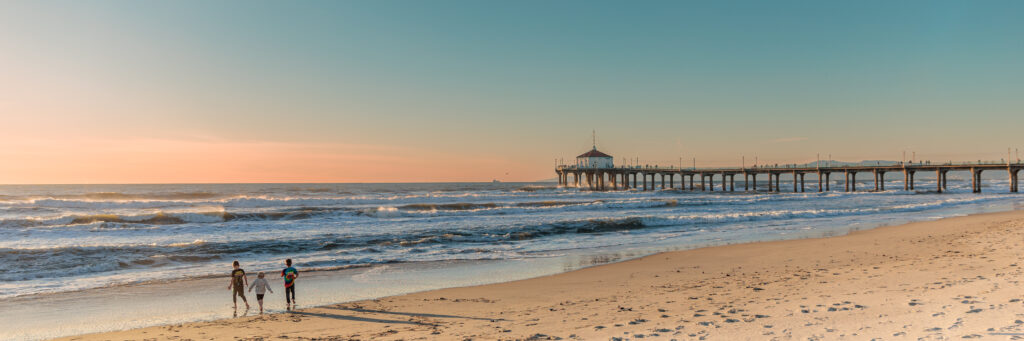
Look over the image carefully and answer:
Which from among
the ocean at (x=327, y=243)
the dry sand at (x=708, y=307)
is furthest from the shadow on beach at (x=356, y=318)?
the ocean at (x=327, y=243)

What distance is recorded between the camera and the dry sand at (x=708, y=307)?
6.89 m

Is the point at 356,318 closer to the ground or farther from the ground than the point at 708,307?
closer to the ground

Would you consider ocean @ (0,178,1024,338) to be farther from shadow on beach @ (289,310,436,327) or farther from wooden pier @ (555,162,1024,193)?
wooden pier @ (555,162,1024,193)

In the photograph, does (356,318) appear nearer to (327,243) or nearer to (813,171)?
(327,243)

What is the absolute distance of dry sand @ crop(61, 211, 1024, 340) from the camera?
271 inches

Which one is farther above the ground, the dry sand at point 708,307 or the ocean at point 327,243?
the dry sand at point 708,307

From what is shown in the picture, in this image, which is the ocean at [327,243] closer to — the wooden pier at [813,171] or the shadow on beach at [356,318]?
the shadow on beach at [356,318]

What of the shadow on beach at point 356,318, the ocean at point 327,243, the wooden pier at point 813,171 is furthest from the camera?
the wooden pier at point 813,171

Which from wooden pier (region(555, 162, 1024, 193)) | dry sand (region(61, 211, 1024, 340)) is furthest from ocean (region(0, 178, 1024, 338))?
wooden pier (region(555, 162, 1024, 193))

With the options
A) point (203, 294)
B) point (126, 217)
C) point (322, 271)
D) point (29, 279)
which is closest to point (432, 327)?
point (203, 294)

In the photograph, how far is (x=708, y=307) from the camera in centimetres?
862

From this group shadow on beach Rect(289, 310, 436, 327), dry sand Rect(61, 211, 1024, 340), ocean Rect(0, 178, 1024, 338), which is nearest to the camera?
dry sand Rect(61, 211, 1024, 340)

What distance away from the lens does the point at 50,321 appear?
30.1ft

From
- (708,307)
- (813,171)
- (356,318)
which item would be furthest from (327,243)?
(813,171)
